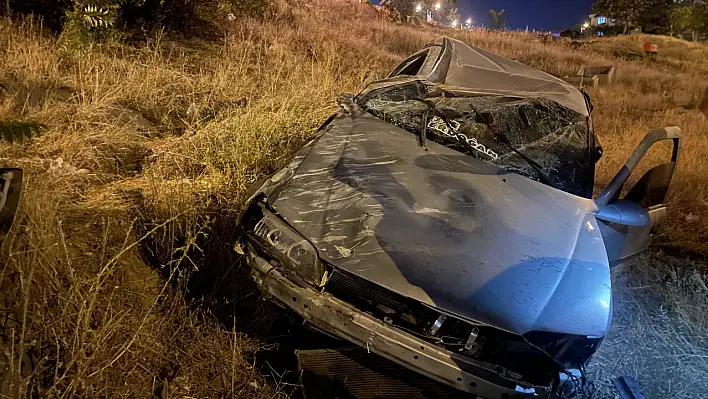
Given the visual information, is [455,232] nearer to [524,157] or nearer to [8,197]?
[524,157]

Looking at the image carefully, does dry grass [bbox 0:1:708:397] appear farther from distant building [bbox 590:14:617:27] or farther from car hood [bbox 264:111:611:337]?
distant building [bbox 590:14:617:27]

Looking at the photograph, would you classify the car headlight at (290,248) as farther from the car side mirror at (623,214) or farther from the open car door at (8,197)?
the car side mirror at (623,214)

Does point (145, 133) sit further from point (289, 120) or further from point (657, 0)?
point (657, 0)

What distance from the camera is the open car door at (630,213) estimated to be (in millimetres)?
2447

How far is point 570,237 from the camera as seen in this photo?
7.10ft

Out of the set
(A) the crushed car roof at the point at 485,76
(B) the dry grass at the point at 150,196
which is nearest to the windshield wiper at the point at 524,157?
(A) the crushed car roof at the point at 485,76

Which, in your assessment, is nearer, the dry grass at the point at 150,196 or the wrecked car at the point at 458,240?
the wrecked car at the point at 458,240

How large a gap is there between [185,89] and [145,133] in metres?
1.11

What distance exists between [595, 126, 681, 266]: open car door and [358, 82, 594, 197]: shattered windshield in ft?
0.82

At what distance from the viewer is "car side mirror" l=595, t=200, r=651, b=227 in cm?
243

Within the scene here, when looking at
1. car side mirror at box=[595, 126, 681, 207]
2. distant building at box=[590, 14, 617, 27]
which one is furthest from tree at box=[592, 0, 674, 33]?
car side mirror at box=[595, 126, 681, 207]

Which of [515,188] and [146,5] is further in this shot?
[146,5]

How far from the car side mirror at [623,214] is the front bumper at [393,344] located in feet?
3.65

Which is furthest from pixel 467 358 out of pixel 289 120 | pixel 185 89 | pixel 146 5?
pixel 146 5
